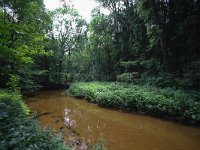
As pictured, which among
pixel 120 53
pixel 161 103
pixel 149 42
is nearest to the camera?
pixel 161 103

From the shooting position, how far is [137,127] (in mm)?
11562

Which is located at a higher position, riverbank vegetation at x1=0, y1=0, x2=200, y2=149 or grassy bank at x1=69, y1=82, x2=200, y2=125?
riverbank vegetation at x1=0, y1=0, x2=200, y2=149

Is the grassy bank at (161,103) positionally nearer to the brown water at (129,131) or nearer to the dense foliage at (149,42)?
the brown water at (129,131)

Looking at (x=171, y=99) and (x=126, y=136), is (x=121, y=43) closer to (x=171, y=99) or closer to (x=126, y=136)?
(x=171, y=99)

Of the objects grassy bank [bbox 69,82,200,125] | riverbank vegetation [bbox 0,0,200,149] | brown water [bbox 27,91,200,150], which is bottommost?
brown water [bbox 27,91,200,150]

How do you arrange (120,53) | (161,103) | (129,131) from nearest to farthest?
(129,131), (161,103), (120,53)

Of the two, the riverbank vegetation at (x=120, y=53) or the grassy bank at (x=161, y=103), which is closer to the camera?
the riverbank vegetation at (x=120, y=53)

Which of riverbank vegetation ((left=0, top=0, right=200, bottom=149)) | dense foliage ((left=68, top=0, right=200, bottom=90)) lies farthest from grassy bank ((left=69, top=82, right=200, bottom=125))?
dense foliage ((left=68, top=0, right=200, bottom=90))

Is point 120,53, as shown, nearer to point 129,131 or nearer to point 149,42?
→ point 149,42

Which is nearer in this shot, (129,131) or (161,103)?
(129,131)

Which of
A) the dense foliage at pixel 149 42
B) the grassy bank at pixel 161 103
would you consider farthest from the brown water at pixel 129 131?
the dense foliage at pixel 149 42

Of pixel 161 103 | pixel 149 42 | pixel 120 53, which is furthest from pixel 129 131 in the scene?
pixel 120 53

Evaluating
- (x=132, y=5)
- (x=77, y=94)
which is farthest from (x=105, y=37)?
(x=77, y=94)

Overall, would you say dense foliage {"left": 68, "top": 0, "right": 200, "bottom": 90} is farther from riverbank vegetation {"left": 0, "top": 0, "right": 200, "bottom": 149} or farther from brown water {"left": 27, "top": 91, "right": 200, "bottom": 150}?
brown water {"left": 27, "top": 91, "right": 200, "bottom": 150}
